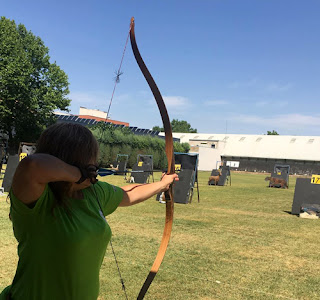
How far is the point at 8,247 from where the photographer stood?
4.89 m

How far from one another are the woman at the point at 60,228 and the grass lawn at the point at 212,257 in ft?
7.55

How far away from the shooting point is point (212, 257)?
4977 millimetres

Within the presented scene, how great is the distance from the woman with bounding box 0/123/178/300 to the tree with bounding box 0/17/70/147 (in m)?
27.2

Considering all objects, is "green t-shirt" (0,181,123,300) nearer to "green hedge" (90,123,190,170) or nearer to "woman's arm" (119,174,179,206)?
"woman's arm" (119,174,179,206)

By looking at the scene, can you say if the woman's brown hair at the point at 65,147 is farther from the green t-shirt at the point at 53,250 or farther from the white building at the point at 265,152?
the white building at the point at 265,152

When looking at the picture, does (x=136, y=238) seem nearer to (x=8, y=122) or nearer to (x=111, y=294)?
(x=111, y=294)

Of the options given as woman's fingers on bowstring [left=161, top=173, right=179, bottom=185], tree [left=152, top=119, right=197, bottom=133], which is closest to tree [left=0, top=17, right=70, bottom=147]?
woman's fingers on bowstring [left=161, top=173, right=179, bottom=185]

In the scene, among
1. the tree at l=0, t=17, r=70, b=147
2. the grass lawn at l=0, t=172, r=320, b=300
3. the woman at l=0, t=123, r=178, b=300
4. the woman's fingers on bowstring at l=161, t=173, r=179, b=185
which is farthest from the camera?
the tree at l=0, t=17, r=70, b=147

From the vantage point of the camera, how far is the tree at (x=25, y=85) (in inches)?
1053

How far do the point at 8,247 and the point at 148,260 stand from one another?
6.33 ft

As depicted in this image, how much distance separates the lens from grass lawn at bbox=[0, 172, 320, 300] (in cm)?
379

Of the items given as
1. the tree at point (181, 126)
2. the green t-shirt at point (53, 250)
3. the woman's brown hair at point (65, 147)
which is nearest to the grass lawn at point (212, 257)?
the green t-shirt at point (53, 250)

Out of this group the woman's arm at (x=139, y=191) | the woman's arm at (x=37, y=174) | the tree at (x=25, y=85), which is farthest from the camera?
the tree at (x=25, y=85)

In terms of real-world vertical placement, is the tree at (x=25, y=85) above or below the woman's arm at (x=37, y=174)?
above
